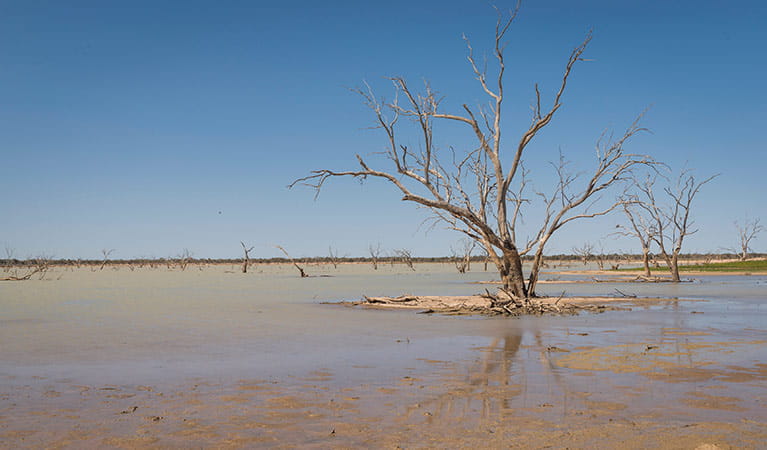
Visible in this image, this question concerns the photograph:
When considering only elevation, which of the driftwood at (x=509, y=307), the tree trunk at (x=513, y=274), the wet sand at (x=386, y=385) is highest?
the tree trunk at (x=513, y=274)

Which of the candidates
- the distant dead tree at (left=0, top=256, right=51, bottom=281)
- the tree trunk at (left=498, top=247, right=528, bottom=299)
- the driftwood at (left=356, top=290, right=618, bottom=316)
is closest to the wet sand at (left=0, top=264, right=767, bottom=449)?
the driftwood at (left=356, top=290, right=618, bottom=316)

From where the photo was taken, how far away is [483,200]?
2042 centimetres

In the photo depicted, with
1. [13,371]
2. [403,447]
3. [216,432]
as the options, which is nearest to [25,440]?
[216,432]

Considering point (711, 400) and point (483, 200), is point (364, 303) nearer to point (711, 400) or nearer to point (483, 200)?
point (483, 200)

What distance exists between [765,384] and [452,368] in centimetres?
322

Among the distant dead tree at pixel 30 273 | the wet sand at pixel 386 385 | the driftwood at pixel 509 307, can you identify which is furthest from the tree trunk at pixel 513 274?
the distant dead tree at pixel 30 273

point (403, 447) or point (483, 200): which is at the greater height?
point (483, 200)

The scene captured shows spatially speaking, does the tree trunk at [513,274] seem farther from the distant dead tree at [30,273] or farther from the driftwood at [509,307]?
the distant dead tree at [30,273]

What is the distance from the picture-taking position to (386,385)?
6.57 m

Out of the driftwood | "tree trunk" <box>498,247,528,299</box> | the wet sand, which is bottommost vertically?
the wet sand

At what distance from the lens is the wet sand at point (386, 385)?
469cm

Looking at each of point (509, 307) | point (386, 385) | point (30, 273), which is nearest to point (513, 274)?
point (509, 307)

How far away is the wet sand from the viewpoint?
4688 millimetres

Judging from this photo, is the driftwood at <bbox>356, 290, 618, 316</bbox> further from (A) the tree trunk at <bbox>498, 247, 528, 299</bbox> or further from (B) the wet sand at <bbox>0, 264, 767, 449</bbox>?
(B) the wet sand at <bbox>0, 264, 767, 449</bbox>
